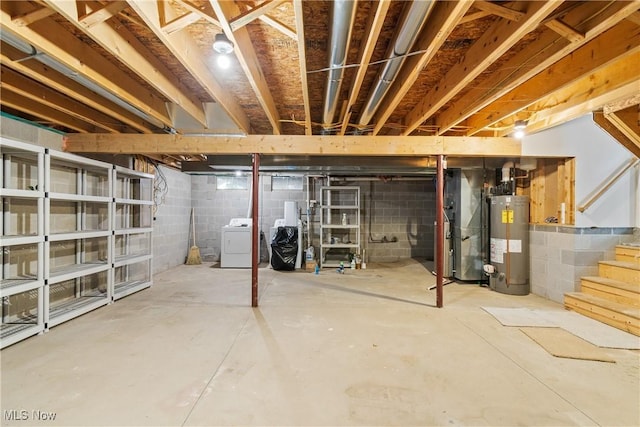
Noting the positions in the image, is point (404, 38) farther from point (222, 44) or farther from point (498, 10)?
point (222, 44)

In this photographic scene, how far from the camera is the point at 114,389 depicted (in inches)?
70.6

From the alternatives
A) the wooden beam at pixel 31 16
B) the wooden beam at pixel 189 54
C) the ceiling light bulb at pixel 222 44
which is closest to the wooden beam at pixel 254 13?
the ceiling light bulb at pixel 222 44

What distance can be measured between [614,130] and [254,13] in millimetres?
3613

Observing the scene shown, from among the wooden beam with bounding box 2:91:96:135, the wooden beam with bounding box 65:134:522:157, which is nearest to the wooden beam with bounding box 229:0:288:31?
the wooden beam with bounding box 65:134:522:157

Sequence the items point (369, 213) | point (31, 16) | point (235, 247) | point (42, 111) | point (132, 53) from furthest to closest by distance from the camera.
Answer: point (369, 213) → point (235, 247) → point (42, 111) → point (132, 53) → point (31, 16)

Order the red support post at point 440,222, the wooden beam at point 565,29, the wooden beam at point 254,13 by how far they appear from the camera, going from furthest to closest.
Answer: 1. the red support post at point 440,222
2. the wooden beam at point 565,29
3. the wooden beam at point 254,13

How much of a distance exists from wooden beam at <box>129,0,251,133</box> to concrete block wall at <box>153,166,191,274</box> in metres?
3.12

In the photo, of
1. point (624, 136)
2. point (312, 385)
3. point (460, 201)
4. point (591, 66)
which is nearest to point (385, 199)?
point (460, 201)

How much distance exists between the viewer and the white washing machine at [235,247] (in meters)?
5.71

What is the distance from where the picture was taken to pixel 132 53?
189 centimetres

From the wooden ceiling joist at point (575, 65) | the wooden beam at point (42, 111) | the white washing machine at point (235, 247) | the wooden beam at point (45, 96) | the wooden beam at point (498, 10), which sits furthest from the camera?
the white washing machine at point (235, 247)

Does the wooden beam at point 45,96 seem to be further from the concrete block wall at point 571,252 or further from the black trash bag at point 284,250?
the concrete block wall at point 571,252

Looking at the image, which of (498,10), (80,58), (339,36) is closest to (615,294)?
(498,10)

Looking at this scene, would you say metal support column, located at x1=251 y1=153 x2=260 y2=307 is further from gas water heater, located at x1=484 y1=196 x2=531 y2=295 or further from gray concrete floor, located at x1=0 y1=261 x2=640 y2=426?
gas water heater, located at x1=484 y1=196 x2=531 y2=295
